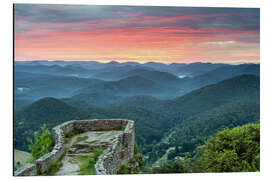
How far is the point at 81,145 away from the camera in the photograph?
6.84 meters

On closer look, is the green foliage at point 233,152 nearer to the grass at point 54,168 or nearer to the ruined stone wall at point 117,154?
the ruined stone wall at point 117,154

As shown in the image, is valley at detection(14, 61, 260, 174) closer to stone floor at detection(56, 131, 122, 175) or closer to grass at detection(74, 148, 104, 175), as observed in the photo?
stone floor at detection(56, 131, 122, 175)

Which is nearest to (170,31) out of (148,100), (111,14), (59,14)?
(111,14)

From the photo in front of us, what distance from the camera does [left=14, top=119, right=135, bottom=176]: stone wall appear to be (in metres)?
5.33

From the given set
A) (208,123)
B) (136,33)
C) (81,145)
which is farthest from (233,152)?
(208,123)

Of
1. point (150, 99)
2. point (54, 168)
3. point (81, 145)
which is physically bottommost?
point (54, 168)

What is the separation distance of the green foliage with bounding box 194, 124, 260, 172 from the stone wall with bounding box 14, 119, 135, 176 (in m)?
2.23

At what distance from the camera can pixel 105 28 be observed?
402 inches

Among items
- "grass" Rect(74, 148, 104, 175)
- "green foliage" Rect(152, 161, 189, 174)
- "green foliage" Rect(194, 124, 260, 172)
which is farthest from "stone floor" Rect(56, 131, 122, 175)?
"green foliage" Rect(194, 124, 260, 172)

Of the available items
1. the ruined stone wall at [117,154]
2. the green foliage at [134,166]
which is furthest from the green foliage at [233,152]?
the ruined stone wall at [117,154]

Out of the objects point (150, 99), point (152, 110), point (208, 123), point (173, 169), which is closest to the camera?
point (173, 169)

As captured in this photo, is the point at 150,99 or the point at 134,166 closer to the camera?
the point at 134,166

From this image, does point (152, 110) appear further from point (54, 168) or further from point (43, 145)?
point (54, 168)

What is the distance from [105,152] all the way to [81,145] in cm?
127
